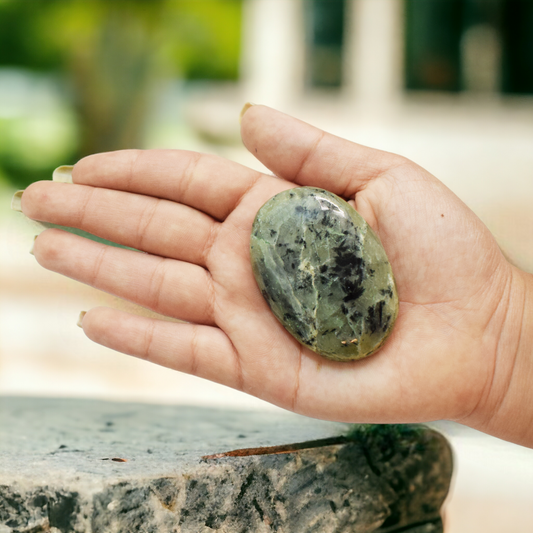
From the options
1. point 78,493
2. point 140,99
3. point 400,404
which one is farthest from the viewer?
point 140,99

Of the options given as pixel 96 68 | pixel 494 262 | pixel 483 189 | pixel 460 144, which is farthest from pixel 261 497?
pixel 96 68

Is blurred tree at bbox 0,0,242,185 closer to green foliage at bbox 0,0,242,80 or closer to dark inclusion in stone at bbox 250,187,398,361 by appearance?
green foliage at bbox 0,0,242,80

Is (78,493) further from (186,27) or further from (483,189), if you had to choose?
(186,27)

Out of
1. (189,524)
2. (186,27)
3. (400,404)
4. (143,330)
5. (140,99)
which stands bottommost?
(189,524)

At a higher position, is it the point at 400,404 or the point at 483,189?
the point at 483,189

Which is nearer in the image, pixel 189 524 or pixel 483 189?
pixel 189 524

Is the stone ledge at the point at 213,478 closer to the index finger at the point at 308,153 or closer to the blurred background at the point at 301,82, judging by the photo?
the index finger at the point at 308,153

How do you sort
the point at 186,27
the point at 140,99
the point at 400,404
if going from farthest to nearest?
the point at 186,27, the point at 140,99, the point at 400,404
